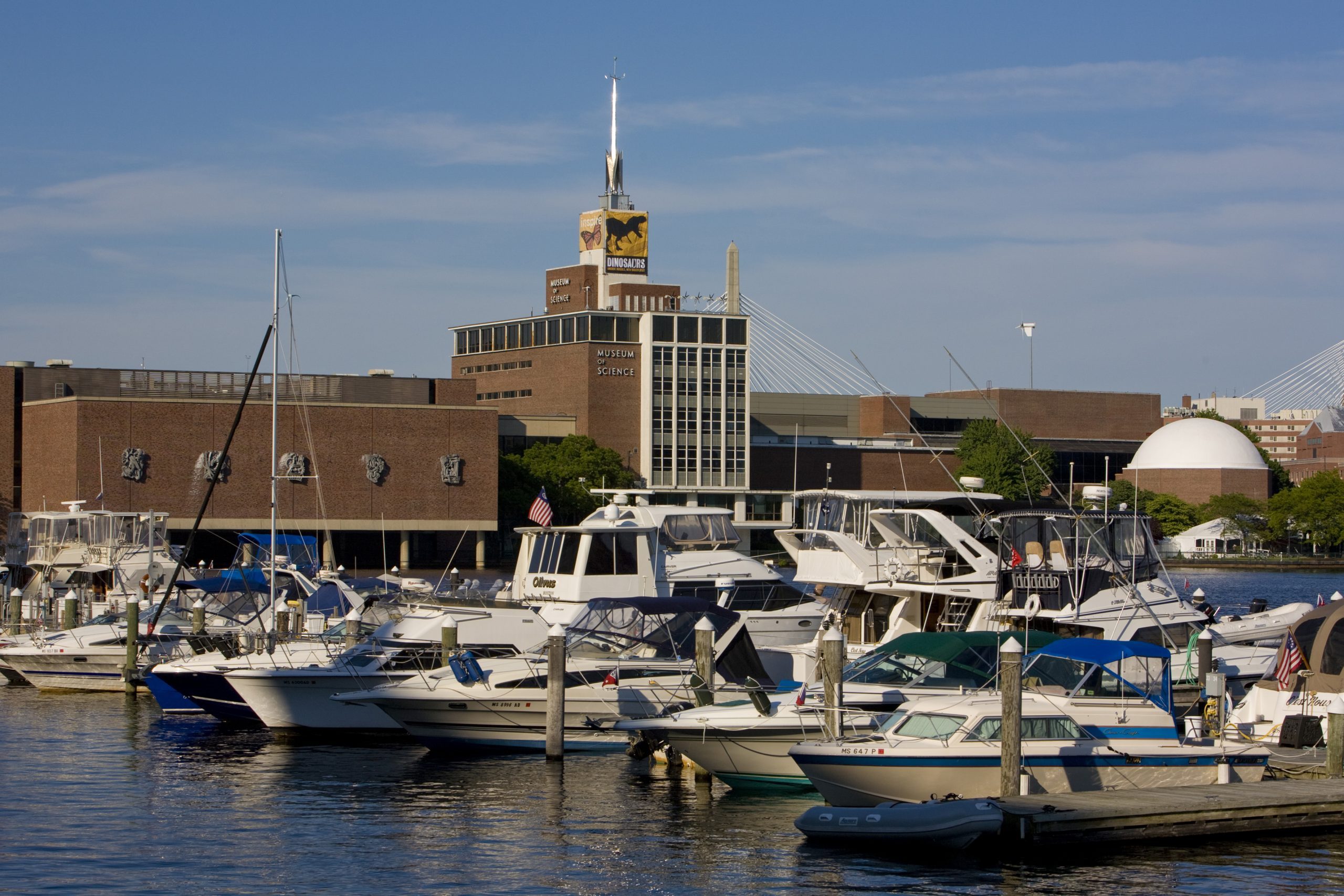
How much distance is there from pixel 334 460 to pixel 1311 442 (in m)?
132

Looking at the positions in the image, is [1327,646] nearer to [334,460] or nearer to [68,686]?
[68,686]

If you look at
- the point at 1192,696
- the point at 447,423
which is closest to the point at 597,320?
the point at 447,423

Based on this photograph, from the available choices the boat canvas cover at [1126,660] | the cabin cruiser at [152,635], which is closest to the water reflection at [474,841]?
the boat canvas cover at [1126,660]

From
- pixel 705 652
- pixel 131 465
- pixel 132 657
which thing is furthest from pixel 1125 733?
pixel 131 465

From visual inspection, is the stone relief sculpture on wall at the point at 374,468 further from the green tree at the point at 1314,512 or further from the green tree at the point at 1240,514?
the green tree at the point at 1314,512

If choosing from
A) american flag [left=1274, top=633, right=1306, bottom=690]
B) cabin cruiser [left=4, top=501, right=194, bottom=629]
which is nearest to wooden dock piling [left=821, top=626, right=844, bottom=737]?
american flag [left=1274, top=633, right=1306, bottom=690]

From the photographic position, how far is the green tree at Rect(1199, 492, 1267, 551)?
14112 centimetres

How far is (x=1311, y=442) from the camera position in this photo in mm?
192125

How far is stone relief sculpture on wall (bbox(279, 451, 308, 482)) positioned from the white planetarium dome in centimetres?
8284

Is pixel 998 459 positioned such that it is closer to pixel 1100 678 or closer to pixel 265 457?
pixel 265 457

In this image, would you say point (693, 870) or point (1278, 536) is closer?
point (693, 870)

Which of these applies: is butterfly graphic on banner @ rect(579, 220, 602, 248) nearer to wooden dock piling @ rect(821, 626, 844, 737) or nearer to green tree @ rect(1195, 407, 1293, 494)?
green tree @ rect(1195, 407, 1293, 494)

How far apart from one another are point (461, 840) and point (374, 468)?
7857cm

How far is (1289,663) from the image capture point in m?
27.5
